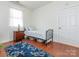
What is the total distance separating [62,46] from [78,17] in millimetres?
633

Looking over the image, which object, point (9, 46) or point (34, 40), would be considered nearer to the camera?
point (9, 46)

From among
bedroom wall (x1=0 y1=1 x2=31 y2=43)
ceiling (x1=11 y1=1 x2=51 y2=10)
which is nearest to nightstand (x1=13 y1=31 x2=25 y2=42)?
bedroom wall (x1=0 y1=1 x2=31 y2=43)

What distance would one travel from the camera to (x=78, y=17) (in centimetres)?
153

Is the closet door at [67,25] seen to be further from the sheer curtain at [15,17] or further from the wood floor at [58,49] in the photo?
the sheer curtain at [15,17]

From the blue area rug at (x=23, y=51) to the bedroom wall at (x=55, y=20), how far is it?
1.24 feet

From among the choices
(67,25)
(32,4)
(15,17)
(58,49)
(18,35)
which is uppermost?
(32,4)

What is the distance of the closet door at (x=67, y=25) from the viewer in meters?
1.52

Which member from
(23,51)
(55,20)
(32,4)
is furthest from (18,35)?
(55,20)

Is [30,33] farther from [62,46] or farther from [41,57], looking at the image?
[62,46]

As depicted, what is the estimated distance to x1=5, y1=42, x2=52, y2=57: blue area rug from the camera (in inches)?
54.6

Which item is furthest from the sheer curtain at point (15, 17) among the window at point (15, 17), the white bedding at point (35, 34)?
the white bedding at point (35, 34)

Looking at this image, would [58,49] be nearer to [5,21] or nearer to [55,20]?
[55,20]

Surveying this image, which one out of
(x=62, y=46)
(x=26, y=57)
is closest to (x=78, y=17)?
(x=62, y=46)

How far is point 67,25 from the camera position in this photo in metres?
1.54
